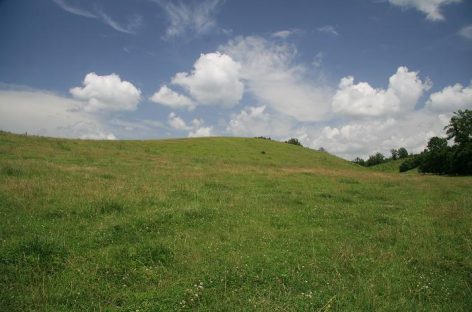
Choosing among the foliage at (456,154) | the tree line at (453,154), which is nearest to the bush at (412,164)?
the tree line at (453,154)

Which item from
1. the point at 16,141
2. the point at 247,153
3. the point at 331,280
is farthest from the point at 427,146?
the point at 331,280

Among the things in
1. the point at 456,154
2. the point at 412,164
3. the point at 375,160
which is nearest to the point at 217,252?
the point at 456,154

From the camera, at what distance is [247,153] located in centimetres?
6681

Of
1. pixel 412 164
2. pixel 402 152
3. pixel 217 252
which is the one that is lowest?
pixel 217 252

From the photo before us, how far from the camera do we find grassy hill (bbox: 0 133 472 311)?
737 cm

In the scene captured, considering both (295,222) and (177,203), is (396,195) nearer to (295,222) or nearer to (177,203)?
(295,222)

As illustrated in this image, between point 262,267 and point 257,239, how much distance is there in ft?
7.63

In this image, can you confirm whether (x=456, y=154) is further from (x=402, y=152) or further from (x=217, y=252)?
(x=402, y=152)

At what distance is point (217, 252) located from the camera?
9852 mm

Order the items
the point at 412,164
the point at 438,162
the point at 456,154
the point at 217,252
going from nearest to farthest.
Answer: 1. the point at 217,252
2. the point at 456,154
3. the point at 438,162
4. the point at 412,164

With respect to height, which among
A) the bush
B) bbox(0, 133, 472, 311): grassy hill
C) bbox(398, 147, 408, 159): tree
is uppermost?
bbox(398, 147, 408, 159): tree

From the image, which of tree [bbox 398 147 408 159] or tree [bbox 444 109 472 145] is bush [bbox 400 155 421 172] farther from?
tree [bbox 398 147 408 159]

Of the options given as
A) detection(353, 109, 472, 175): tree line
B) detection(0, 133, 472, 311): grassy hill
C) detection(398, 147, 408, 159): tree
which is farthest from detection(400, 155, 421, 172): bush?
detection(0, 133, 472, 311): grassy hill

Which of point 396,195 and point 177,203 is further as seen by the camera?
point 396,195
